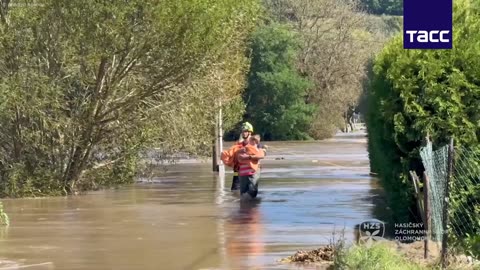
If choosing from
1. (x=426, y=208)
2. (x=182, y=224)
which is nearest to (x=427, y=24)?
(x=182, y=224)

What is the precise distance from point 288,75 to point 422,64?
49.1 metres

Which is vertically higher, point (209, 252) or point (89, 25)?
point (89, 25)

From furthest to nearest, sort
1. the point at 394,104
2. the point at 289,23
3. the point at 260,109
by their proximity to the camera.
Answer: the point at 289,23
the point at 260,109
the point at 394,104

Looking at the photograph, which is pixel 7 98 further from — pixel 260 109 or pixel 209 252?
pixel 260 109

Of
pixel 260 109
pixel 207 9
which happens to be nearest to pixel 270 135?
pixel 260 109

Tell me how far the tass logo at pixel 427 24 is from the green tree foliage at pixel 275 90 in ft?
149

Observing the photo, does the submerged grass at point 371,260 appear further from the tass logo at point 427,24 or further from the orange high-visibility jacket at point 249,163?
the orange high-visibility jacket at point 249,163

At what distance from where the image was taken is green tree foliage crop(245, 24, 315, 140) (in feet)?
202

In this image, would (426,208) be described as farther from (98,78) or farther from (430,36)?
(98,78)

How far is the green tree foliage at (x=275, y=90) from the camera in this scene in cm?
6157

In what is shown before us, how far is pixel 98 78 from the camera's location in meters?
20.2

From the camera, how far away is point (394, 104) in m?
13.4

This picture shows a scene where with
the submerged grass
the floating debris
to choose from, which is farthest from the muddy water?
the submerged grass

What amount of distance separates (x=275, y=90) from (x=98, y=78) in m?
41.6
